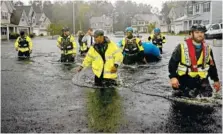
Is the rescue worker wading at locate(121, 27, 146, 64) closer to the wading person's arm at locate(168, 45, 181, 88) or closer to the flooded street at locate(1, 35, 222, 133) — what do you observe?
the flooded street at locate(1, 35, 222, 133)

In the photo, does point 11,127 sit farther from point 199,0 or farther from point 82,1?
point 82,1

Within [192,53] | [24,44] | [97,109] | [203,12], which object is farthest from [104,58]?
[203,12]

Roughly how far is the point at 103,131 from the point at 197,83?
7.87 ft

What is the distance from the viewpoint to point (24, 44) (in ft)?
56.1

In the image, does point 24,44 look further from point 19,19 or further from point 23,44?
point 19,19

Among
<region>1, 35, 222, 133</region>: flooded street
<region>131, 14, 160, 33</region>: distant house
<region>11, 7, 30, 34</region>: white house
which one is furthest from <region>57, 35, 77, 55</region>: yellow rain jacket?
<region>131, 14, 160, 33</region>: distant house

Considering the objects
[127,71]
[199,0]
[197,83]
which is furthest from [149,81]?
[199,0]

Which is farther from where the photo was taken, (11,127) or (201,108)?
(201,108)

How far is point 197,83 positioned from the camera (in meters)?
6.35

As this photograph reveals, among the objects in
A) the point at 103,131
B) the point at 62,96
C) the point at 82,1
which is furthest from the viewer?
the point at 82,1

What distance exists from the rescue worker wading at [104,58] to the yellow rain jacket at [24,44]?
370 inches

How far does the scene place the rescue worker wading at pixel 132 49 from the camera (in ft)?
45.2

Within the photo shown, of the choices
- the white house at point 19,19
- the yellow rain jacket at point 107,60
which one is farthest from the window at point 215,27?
the white house at point 19,19

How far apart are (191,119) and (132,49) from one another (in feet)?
28.8
